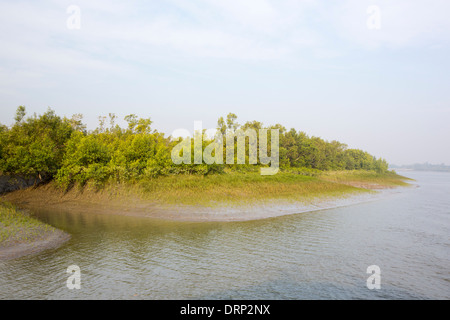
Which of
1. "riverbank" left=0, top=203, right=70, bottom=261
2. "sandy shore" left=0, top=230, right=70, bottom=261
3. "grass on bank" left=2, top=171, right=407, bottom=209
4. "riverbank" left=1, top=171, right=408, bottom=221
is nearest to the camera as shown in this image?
"sandy shore" left=0, top=230, right=70, bottom=261

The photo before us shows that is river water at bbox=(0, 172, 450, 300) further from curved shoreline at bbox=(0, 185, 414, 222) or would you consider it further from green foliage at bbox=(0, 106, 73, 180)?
green foliage at bbox=(0, 106, 73, 180)

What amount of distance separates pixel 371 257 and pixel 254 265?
8239mm

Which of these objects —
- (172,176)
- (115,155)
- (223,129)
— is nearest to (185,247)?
(172,176)

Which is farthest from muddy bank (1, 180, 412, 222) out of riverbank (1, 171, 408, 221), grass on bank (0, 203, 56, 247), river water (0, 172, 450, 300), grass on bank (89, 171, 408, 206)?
grass on bank (0, 203, 56, 247)

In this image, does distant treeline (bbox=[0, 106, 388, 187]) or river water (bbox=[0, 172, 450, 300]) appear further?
distant treeline (bbox=[0, 106, 388, 187])

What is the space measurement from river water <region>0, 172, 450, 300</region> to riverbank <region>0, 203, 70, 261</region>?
982 millimetres

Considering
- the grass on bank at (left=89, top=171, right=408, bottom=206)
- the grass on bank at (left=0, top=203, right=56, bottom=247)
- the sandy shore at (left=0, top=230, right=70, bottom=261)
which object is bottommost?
the sandy shore at (left=0, top=230, right=70, bottom=261)

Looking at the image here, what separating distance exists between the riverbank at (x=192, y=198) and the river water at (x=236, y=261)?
3.29 m

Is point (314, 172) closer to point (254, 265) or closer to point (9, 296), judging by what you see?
point (254, 265)

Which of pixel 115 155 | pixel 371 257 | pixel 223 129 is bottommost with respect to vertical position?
pixel 371 257

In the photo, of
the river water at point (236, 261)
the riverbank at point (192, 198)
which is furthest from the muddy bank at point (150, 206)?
the river water at point (236, 261)

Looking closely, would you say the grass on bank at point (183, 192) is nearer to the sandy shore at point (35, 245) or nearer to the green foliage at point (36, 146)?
the green foliage at point (36, 146)

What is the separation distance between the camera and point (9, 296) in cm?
1245

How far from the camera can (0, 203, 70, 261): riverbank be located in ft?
59.4
